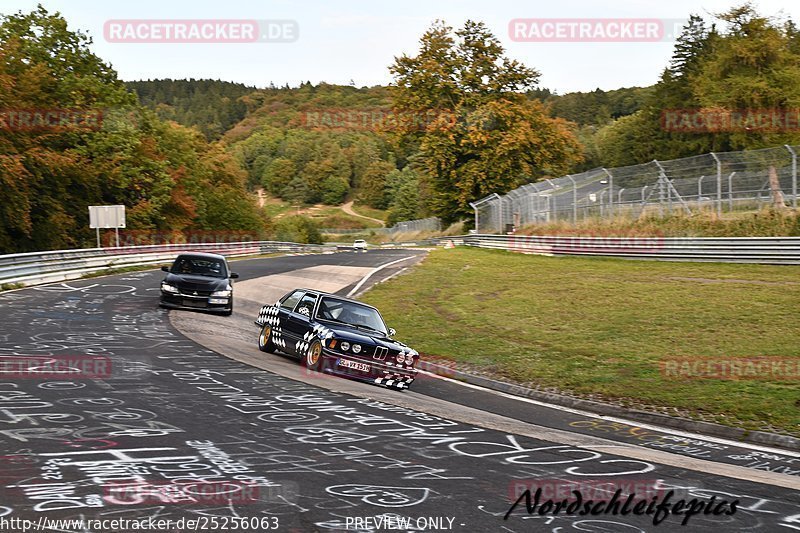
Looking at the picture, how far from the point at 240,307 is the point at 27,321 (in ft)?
24.4

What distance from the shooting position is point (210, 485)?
6.95 meters

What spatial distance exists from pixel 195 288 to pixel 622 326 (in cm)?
1113

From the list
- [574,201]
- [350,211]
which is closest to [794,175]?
[574,201]

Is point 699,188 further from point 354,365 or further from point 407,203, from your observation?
point 407,203

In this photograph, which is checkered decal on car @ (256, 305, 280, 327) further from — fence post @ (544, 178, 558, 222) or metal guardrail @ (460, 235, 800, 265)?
fence post @ (544, 178, 558, 222)

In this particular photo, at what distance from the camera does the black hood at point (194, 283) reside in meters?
21.8

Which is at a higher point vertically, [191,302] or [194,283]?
[194,283]

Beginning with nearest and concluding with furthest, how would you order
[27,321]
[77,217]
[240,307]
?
[27,321]
[240,307]
[77,217]


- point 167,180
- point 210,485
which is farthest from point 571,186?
point 167,180

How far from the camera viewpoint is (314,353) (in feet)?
46.9

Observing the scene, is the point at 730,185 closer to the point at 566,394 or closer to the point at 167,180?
the point at 566,394

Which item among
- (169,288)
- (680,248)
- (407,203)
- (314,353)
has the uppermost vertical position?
(407,203)
